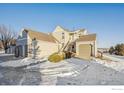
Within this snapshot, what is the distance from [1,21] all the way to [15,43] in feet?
0.99

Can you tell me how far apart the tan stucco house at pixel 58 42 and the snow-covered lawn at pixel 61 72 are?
10 cm

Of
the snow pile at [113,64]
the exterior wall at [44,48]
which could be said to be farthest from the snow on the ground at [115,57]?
the exterior wall at [44,48]

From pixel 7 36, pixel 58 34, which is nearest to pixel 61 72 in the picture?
pixel 58 34

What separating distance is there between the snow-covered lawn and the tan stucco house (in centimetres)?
10

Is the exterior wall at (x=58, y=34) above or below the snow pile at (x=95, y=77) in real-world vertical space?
above

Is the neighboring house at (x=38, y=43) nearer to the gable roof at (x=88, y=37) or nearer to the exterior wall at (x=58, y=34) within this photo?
the exterior wall at (x=58, y=34)

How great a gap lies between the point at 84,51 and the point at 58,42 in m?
0.32

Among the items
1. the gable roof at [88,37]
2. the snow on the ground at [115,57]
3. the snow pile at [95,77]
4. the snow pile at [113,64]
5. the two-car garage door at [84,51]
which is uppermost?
the gable roof at [88,37]

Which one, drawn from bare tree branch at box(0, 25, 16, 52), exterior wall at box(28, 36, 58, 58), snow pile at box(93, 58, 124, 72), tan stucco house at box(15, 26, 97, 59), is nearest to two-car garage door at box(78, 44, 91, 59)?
tan stucco house at box(15, 26, 97, 59)

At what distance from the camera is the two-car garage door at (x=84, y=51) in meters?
3.08

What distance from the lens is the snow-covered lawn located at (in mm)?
3053

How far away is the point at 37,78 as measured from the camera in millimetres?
3072
